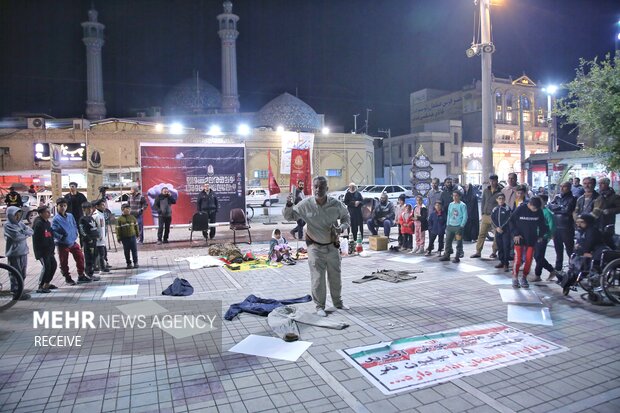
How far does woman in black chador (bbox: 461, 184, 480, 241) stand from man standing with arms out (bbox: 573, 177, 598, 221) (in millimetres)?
3678

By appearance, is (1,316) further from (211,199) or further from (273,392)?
(211,199)

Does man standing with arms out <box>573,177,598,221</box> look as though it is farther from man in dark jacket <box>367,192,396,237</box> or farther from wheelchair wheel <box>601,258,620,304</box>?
man in dark jacket <box>367,192,396,237</box>

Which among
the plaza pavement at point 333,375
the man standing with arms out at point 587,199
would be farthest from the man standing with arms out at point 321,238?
the man standing with arms out at point 587,199

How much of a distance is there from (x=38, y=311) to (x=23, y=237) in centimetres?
166

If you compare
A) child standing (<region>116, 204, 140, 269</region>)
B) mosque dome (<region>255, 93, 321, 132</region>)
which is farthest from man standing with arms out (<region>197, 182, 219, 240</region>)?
mosque dome (<region>255, 93, 321, 132</region>)

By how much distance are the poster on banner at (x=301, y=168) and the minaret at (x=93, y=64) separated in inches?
1454

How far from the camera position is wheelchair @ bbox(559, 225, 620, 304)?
6215 millimetres

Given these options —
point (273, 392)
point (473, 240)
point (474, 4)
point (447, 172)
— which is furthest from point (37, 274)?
point (447, 172)

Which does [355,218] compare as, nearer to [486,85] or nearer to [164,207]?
[486,85]

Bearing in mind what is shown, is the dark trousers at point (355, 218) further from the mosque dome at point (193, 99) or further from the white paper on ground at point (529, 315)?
the mosque dome at point (193, 99)

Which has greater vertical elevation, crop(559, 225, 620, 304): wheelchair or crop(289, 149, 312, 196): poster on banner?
crop(289, 149, 312, 196): poster on banner

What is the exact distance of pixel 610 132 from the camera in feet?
27.9

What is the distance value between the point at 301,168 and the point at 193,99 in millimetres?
37336

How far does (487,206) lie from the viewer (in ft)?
34.3
